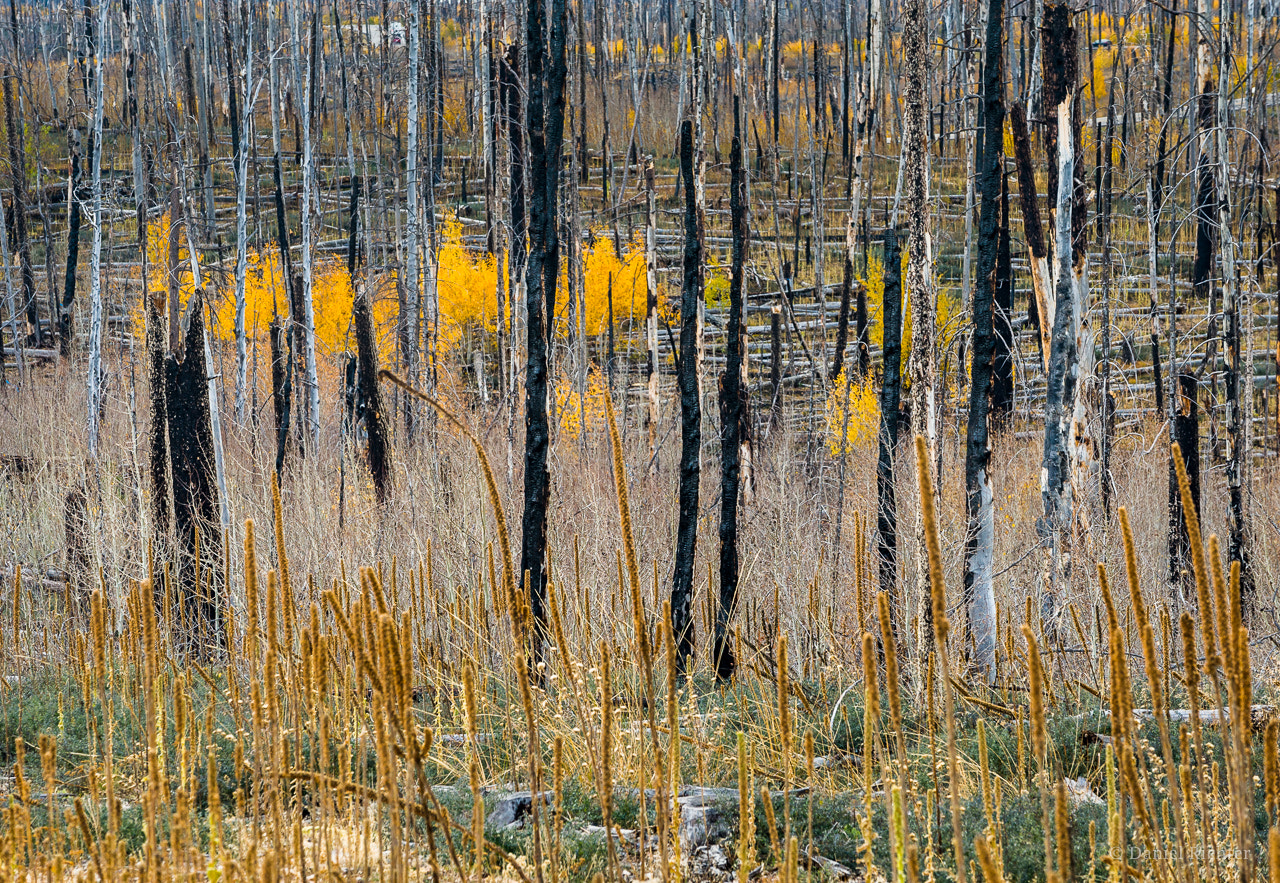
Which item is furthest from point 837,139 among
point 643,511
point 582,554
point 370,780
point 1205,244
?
point 370,780

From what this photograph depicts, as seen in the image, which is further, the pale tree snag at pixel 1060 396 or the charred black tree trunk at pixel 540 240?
the pale tree snag at pixel 1060 396

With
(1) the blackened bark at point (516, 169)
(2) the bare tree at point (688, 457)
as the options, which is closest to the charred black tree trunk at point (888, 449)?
(2) the bare tree at point (688, 457)

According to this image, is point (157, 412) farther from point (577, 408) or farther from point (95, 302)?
point (577, 408)

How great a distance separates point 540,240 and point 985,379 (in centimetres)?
342

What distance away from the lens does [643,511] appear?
10312 mm

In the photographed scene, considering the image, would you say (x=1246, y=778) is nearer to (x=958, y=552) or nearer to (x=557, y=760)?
(x=557, y=760)

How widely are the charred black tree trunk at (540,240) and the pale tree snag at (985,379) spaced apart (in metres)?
2.98

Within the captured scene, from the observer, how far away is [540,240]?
5695 mm

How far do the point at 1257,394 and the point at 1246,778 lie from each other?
75.8 ft

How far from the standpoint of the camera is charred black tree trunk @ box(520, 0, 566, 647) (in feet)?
18.6

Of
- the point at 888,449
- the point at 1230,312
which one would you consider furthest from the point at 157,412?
the point at 1230,312

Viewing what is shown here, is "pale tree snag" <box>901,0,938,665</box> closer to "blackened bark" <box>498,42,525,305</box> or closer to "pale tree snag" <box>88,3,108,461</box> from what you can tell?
"blackened bark" <box>498,42,525,305</box>

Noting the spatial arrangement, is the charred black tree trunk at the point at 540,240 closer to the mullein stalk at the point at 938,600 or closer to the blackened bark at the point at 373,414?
the blackened bark at the point at 373,414

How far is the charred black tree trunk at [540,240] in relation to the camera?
5.68 meters
